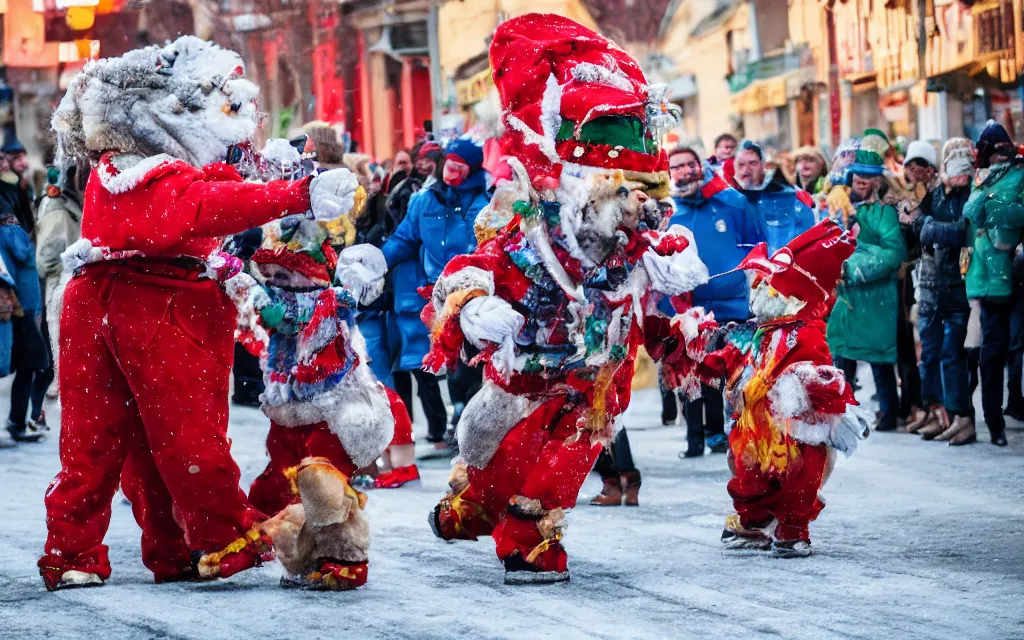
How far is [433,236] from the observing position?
10133 millimetres

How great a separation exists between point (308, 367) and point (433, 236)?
378cm

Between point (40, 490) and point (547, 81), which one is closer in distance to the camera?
point (547, 81)

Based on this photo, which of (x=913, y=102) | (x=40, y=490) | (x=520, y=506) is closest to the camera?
(x=520, y=506)

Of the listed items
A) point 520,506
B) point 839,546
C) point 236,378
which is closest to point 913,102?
point 236,378

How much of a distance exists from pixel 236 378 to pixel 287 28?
10.4 metres

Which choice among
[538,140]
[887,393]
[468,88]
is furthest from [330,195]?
[468,88]

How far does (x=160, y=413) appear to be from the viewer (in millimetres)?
5746

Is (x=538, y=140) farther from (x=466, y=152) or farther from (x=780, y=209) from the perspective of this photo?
(x=780, y=209)

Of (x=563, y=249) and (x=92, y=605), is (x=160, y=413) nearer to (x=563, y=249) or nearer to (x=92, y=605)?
(x=92, y=605)

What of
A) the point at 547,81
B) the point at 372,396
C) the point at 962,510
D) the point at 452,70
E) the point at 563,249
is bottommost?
the point at 962,510

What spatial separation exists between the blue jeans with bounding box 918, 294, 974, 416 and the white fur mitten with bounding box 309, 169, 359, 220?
564cm

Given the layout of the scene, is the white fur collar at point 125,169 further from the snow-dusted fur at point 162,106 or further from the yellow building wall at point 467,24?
the yellow building wall at point 467,24

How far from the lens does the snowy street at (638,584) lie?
5219 millimetres

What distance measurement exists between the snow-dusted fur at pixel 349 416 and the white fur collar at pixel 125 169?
115 centimetres
